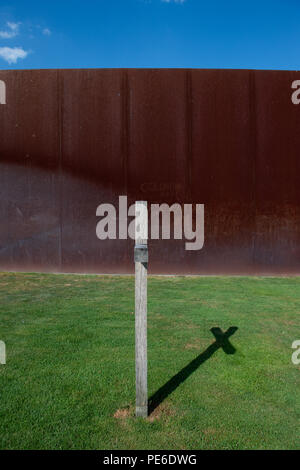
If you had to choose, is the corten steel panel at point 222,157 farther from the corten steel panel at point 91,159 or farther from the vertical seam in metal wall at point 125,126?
the corten steel panel at point 91,159

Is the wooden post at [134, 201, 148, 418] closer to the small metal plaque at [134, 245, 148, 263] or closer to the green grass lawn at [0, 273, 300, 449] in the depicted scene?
the small metal plaque at [134, 245, 148, 263]

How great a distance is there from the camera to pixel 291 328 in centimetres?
520

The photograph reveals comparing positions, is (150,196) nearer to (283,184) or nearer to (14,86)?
(283,184)

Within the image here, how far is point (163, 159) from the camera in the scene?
1009 centimetres

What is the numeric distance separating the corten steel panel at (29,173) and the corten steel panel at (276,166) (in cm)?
608

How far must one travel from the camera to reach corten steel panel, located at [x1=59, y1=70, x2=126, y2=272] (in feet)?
33.2

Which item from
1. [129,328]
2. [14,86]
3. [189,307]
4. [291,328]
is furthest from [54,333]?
[14,86]

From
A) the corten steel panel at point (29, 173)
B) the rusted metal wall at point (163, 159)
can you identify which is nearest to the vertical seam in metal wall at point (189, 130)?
the rusted metal wall at point (163, 159)

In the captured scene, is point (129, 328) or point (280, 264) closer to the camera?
point (129, 328)

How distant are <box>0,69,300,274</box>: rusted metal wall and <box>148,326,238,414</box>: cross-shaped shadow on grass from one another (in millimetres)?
5341

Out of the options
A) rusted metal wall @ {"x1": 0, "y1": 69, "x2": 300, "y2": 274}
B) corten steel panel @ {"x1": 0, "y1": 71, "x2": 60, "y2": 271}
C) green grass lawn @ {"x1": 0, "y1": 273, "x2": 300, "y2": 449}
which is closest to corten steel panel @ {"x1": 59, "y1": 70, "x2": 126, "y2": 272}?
rusted metal wall @ {"x1": 0, "y1": 69, "x2": 300, "y2": 274}

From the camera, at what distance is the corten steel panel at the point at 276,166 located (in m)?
10.1

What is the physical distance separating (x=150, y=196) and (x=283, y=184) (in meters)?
3.97

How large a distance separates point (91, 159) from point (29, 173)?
6.40ft
